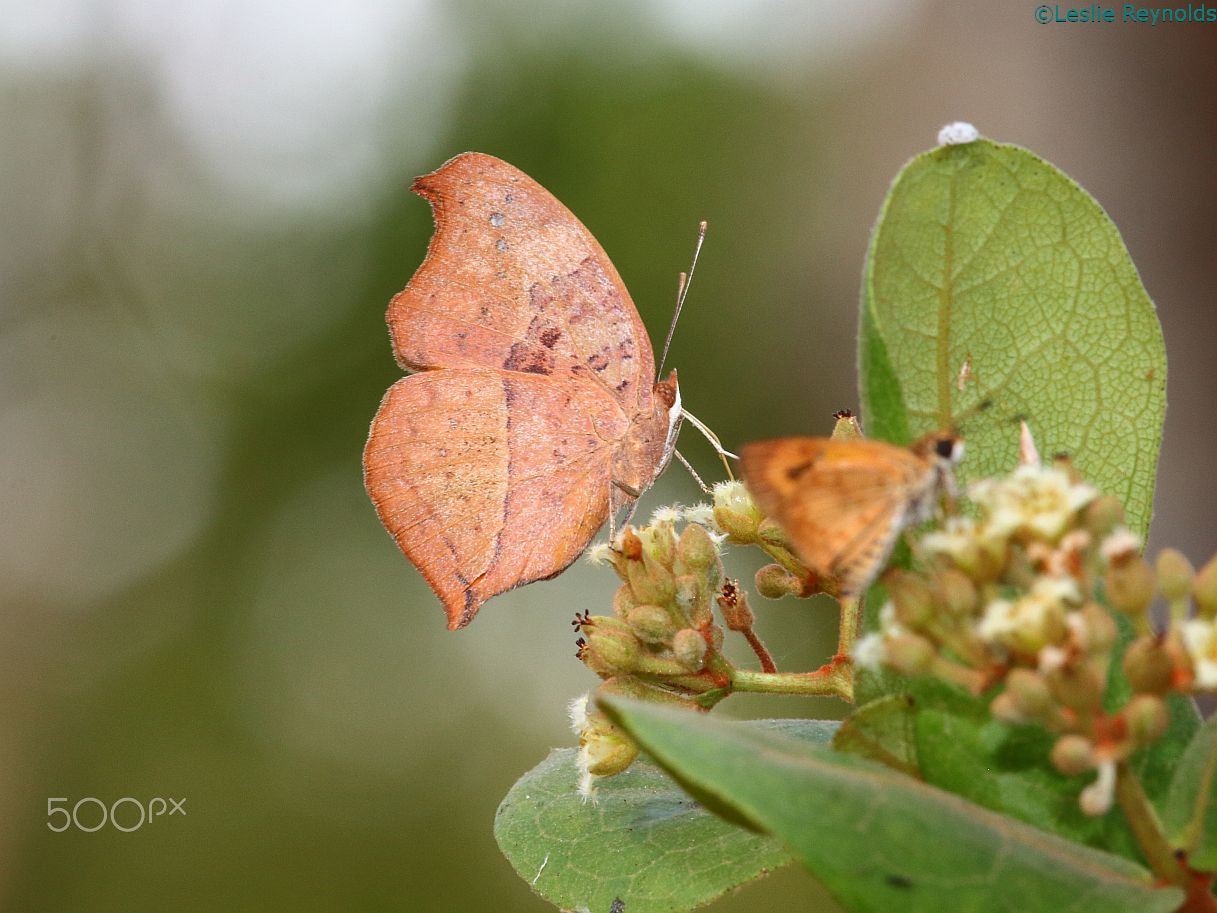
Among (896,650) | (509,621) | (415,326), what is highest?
(896,650)

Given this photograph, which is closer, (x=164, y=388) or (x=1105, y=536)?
(x=1105, y=536)

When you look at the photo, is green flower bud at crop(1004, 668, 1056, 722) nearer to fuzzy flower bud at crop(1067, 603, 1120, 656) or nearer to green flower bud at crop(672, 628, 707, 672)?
fuzzy flower bud at crop(1067, 603, 1120, 656)

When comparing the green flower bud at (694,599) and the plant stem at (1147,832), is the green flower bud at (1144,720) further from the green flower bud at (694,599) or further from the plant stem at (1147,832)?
the green flower bud at (694,599)

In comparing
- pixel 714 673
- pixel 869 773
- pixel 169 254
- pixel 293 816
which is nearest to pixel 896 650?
pixel 869 773

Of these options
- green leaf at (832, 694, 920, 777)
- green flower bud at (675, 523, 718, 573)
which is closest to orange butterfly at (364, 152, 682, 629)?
green flower bud at (675, 523, 718, 573)

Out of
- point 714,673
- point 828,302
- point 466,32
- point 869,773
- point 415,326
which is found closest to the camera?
point 869,773

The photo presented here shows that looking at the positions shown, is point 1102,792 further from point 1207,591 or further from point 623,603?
point 623,603

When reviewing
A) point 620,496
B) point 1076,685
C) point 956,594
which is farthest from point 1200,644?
point 620,496

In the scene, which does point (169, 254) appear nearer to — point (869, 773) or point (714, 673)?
point (714, 673)
